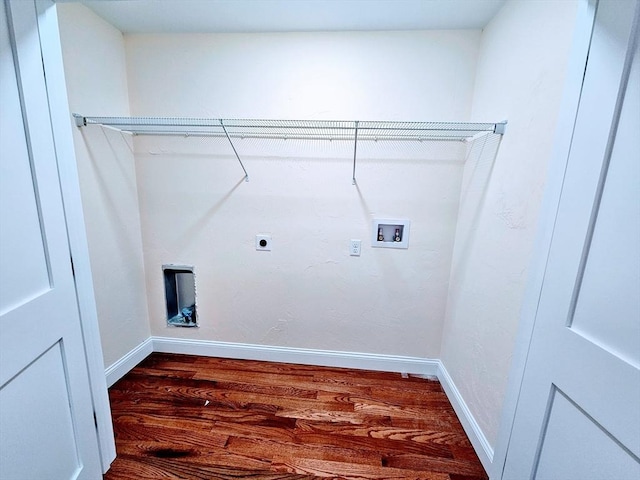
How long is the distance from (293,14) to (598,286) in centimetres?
175

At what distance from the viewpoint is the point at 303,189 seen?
1.72 meters

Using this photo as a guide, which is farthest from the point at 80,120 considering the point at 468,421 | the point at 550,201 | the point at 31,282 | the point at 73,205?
the point at 468,421

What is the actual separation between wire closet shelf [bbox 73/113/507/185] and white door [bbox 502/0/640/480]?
70 cm

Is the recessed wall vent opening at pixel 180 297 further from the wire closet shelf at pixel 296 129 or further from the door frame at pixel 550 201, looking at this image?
the door frame at pixel 550 201

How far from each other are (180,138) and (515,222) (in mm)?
1985

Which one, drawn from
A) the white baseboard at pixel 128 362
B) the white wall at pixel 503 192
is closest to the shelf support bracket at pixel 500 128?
the white wall at pixel 503 192

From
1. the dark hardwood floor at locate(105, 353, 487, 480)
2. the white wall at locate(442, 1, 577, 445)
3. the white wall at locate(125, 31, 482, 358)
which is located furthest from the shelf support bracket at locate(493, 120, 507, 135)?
the dark hardwood floor at locate(105, 353, 487, 480)

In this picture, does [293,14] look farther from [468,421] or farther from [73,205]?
[468,421]

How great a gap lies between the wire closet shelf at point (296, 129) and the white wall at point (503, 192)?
22cm

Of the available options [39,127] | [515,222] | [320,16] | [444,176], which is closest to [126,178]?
[39,127]

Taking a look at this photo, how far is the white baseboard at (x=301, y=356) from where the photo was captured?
189 cm

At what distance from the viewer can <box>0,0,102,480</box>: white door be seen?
72 centimetres

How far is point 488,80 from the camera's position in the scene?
53.5 inches

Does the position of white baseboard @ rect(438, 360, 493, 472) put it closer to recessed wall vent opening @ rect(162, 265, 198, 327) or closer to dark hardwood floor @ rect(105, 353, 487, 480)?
dark hardwood floor @ rect(105, 353, 487, 480)
